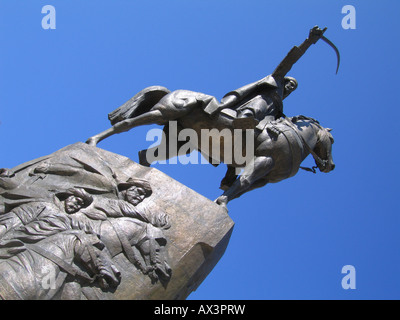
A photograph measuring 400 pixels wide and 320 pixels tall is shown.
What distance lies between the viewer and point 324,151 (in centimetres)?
779

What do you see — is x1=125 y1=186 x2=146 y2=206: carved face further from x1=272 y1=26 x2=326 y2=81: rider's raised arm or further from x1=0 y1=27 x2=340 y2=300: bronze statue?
x1=272 y1=26 x2=326 y2=81: rider's raised arm

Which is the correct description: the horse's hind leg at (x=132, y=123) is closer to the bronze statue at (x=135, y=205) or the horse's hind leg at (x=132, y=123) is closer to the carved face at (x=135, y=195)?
the bronze statue at (x=135, y=205)

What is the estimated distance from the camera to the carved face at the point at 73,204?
5.02 m

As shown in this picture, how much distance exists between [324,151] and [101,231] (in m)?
4.57

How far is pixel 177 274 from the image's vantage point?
498 cm

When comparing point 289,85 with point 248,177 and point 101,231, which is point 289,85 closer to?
point 248,177

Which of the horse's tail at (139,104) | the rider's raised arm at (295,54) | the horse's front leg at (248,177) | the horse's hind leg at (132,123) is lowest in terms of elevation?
the horse's front leg at (248,177)

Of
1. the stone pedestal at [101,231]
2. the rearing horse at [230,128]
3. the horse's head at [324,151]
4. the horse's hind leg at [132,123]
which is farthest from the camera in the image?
the horse's head at [324,151]

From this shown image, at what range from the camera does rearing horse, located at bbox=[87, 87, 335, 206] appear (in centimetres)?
686

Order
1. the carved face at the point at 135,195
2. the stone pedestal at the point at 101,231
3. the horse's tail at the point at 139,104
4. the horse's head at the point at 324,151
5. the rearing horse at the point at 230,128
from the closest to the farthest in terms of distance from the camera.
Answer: the stone pedestal at the point at 101,231, the carved face at the point at 135,195, the rearing horse at the point at 230,128, the horse's tail at the point at 139,104, the horse's head at the point at 324,151

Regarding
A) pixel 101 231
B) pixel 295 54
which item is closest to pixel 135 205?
pixel 101 231

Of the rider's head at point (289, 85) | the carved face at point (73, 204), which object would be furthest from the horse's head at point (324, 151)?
the carved face at point (73, 204)

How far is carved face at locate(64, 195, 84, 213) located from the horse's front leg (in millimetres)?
2038
